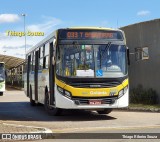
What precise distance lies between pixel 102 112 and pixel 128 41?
25.5ft

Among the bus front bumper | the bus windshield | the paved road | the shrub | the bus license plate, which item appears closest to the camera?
the paved road

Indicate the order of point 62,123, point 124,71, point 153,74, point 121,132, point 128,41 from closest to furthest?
1. point 121,132
2. point 62,123
3. point 124,71
4. point 153,74
5. point 128,41

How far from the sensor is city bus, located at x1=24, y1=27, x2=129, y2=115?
628 inches

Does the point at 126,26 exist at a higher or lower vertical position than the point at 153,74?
higher

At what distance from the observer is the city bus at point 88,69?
15.9 metres

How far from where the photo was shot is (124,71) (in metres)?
16.6

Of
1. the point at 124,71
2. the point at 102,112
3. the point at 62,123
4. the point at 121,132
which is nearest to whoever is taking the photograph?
the point at 121,132

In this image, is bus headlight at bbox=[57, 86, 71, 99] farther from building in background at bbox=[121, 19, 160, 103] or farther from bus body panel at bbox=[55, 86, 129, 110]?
building in background at bbox=[121, 19, 160, 103]

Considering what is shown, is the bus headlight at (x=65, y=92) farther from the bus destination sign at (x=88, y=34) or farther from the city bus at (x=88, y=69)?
the bus destination sign at (x=88, y=34)

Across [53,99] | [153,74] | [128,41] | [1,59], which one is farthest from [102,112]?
[1,59]

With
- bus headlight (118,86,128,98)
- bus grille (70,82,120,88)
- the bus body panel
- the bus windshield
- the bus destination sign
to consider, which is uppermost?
the bus destination sign

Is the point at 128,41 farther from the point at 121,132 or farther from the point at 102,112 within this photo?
the point at 121,132

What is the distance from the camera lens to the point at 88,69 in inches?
637

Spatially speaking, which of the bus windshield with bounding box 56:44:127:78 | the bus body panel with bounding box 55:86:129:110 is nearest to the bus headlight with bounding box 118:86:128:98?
the bus body panel with bounding box 55:86:129:110
